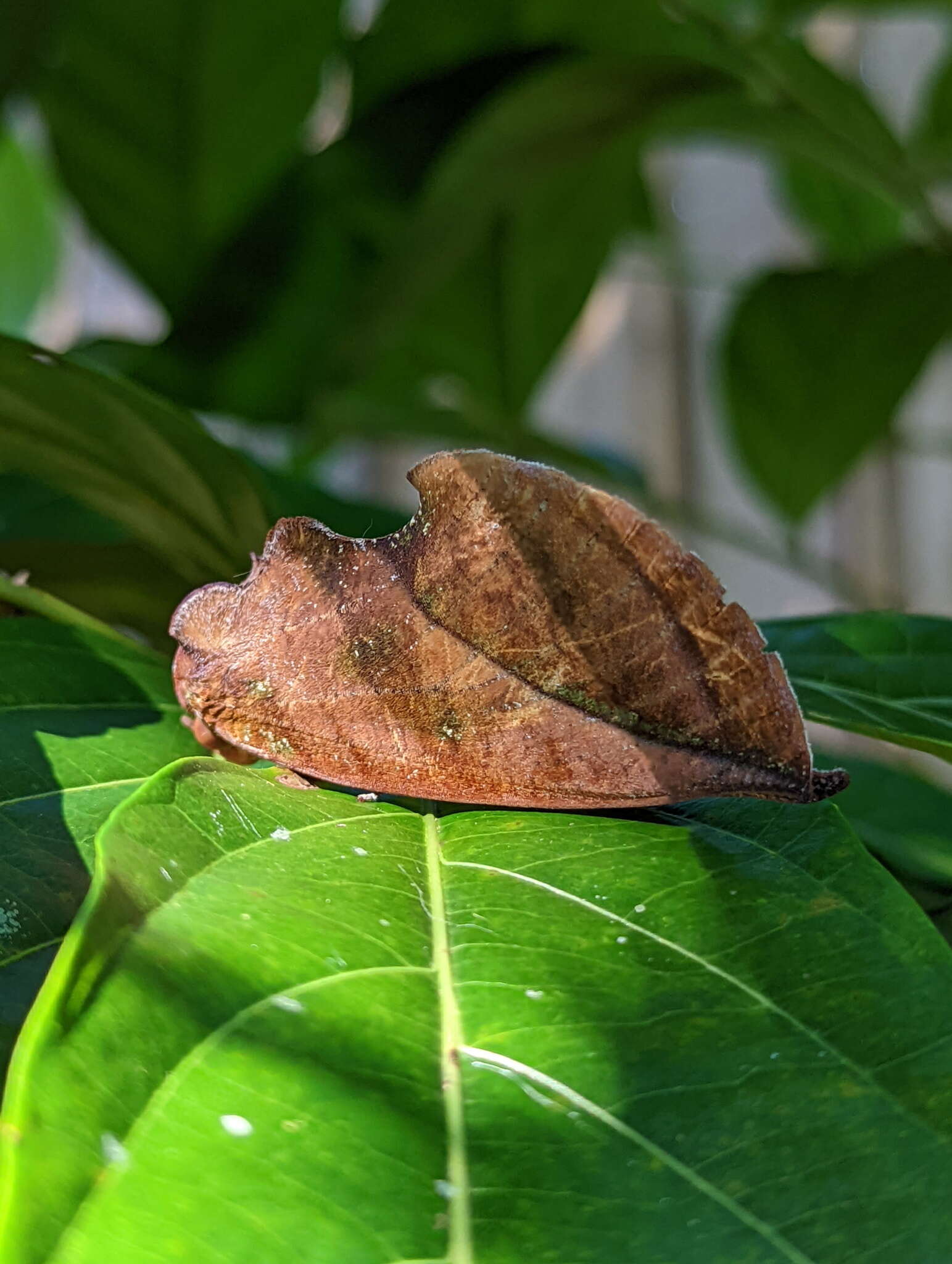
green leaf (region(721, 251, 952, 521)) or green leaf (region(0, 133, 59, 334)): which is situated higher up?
green leaf (region(0, 133, 59, 334))

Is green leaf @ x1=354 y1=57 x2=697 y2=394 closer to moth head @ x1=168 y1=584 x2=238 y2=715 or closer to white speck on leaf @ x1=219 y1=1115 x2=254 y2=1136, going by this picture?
moth head @ x1=168 y1=584 x2=238 y2=715

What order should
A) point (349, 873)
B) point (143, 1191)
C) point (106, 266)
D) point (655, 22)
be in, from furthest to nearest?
1. point (106, 266)
2. point (655, 22)
3. point (349, 873)
4. point (143, 1191)

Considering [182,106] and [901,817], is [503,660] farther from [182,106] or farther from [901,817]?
[182,106]

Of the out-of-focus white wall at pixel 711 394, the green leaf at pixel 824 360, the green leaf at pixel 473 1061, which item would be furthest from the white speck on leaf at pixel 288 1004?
the out-of-focus white wall at pixel 711 394

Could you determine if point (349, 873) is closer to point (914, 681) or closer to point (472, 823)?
point (472, 823)

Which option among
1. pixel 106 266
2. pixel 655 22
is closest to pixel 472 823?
pixel 655 22

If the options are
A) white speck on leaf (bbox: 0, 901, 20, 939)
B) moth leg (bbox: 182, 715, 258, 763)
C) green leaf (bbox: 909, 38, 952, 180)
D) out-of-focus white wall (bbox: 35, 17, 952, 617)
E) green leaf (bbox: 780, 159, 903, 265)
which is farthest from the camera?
out-of-focus white wall (bbox: 35, 17, 952, 617)

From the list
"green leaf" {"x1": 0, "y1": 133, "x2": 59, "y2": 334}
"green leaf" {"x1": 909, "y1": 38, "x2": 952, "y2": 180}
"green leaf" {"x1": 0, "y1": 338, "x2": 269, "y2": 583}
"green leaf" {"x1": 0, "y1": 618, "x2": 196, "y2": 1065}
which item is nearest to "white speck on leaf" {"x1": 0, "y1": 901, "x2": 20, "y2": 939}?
"green leaf" {"x1": 0, "y1": 618, "x2": 196, "y2": 1065}
